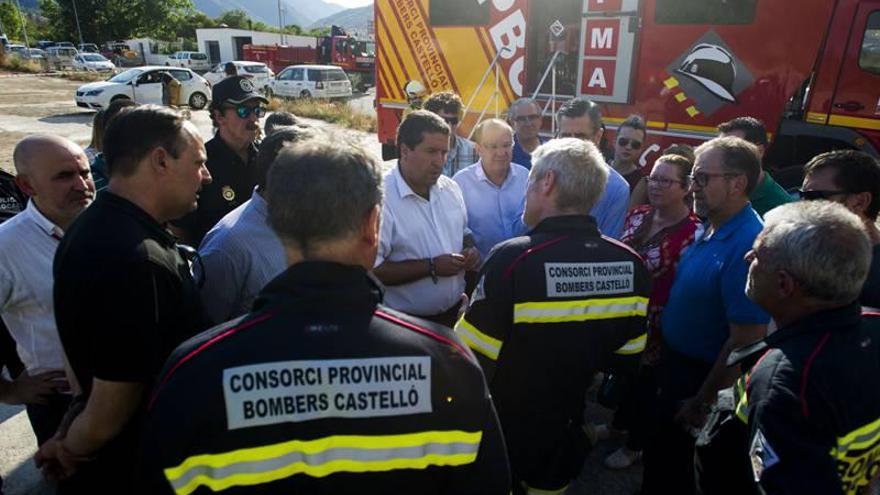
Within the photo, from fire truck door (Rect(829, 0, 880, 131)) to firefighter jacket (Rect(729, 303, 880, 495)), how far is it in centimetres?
466

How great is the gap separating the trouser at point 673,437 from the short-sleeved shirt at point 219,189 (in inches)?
93.4

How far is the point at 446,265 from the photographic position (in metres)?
2.50

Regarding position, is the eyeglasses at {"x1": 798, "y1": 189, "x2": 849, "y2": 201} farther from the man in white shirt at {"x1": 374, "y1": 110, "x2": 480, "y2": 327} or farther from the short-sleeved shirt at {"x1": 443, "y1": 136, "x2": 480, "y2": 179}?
the short-sleeved shirt at {"x1": 443, "y1": 136, "x2": 480, "y2": 179}

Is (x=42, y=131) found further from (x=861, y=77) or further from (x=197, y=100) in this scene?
(x=861, y=77)

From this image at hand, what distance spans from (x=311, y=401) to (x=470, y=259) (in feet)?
5.80

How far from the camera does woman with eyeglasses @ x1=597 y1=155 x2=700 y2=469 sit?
8.57 ft

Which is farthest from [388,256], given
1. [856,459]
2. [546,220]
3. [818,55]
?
[818,55]

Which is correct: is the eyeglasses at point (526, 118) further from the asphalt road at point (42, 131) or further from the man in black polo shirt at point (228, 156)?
the asphalt road at point (42, 131)

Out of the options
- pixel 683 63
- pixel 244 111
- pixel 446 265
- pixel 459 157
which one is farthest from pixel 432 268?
pixel 683 63

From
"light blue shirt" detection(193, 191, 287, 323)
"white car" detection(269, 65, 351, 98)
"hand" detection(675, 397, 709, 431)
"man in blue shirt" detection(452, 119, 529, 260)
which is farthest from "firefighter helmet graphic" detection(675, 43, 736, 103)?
"white car" detection(269, 65, 351, 98)

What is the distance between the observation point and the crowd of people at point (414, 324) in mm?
961

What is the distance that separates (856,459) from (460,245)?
1.84 metres

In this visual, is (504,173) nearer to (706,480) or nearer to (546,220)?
(546,220)

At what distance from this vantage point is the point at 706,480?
1575mm
